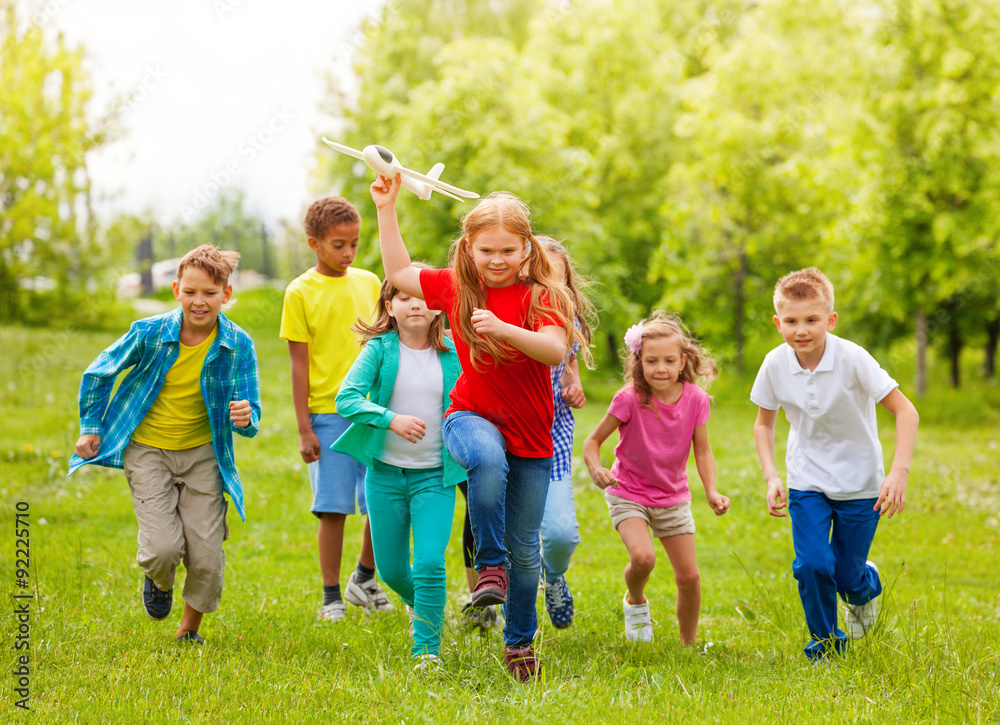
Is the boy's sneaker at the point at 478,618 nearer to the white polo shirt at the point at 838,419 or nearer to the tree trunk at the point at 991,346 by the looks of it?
the white polo shirt at the point at 838,419

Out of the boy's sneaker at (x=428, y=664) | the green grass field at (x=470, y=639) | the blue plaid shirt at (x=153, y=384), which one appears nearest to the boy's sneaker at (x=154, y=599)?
the green grass field at (x=470, y=639)

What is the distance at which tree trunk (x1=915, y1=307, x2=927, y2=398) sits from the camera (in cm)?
1855

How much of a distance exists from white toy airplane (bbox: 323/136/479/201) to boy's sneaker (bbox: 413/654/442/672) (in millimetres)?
2039

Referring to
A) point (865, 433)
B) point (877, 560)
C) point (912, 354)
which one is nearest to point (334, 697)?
point (865, 433)

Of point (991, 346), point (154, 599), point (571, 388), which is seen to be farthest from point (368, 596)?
point (991, 346)

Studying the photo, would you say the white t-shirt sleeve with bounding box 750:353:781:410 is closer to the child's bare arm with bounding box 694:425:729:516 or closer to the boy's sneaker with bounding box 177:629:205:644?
the child's bare arm with bounding box 694:425:729:516

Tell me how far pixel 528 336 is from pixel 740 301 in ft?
67.7

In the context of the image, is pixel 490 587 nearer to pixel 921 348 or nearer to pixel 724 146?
pixel 921 348

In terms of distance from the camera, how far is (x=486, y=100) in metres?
20.0

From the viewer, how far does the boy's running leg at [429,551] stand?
4309 millimetres

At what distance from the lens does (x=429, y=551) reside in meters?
4.33

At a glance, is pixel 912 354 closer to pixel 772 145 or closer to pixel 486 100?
pixel 772 145

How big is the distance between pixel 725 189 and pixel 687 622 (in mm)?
20063

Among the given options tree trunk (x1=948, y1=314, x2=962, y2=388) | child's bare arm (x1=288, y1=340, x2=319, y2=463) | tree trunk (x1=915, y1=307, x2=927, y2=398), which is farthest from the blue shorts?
tree trunk (x1=948, y1=314, x2=962, y2=388)
